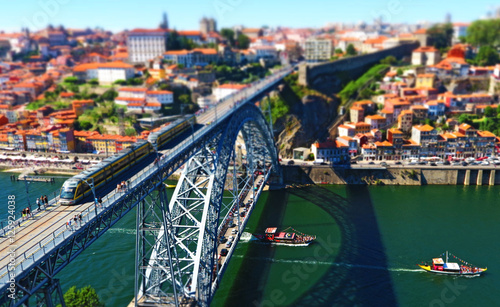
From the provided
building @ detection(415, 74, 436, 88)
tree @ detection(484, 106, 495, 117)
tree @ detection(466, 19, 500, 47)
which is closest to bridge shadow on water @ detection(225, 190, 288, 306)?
tree @ detection(484, 106, 495, 117)

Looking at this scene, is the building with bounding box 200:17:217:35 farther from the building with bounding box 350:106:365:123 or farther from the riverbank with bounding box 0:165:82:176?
the riverbank with bounding box 0:165:82:176

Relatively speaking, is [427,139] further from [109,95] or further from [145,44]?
[145,44]

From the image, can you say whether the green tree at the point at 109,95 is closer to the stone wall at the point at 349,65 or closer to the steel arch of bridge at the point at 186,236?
the stone wall at the point at 349,65

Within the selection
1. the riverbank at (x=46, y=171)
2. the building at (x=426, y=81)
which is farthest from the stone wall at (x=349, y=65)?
the riverbank at (x=46, y=171)

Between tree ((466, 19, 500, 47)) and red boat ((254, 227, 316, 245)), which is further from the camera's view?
tree ((466, 19, 500, 47))

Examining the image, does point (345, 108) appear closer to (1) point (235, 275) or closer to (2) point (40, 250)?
(1) point (235, 275)

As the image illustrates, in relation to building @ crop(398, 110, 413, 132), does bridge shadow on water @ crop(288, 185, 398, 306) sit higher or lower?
lower
